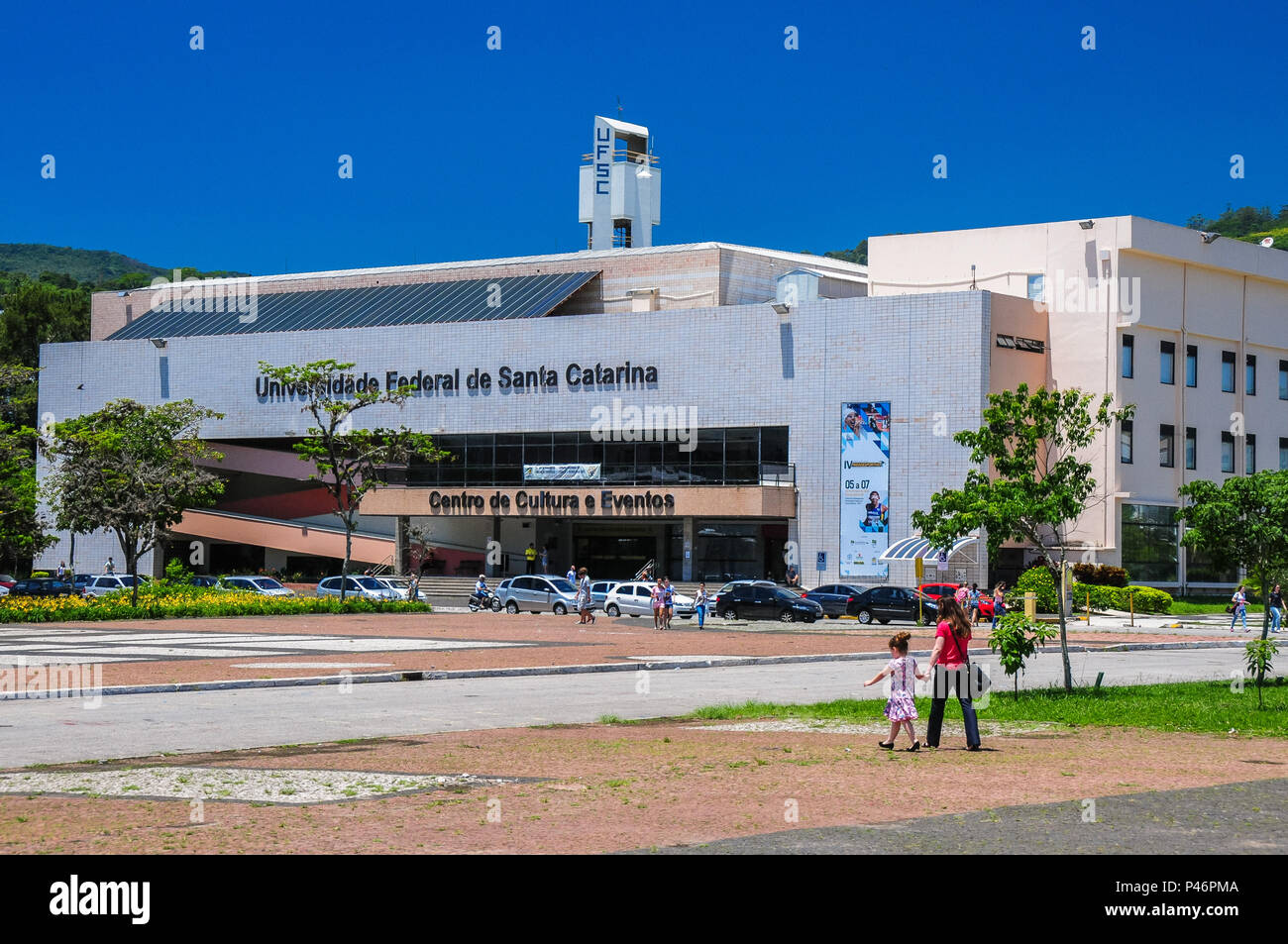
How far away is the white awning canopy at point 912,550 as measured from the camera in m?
59.8

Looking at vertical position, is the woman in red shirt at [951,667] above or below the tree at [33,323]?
below

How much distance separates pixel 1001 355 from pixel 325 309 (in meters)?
39.8

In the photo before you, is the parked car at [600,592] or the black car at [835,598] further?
the parked car at [600,592]

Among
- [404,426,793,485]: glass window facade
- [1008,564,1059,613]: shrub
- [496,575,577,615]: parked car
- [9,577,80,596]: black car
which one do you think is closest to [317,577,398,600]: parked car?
[496,575,577,615]: parked car

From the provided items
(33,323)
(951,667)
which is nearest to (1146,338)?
(951,667)

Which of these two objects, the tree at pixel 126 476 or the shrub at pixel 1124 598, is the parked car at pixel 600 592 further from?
the shrub at pixel 1124 598

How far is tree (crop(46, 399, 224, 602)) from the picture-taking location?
1984 inches

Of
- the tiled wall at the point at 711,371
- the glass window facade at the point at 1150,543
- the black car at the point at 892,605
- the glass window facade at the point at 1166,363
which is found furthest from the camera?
the glass window facade at the point at 1166,363

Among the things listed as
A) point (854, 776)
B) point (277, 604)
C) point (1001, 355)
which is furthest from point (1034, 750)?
point (1001, 355)

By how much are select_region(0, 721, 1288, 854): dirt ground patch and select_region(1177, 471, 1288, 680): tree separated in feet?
21.5

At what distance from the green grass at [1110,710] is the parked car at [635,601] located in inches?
1249

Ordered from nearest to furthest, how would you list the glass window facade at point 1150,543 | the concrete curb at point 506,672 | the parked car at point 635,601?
the concrete curb at point 506,672, the parked car at point 635,601, the glass window facade at point 1150,543

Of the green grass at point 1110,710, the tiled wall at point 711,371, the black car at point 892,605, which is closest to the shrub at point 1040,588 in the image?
the black car at point 892,605

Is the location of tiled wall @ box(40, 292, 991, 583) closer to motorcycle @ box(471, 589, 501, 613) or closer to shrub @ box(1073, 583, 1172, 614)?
shrub @ box(1073, 583, 1172, 614)
